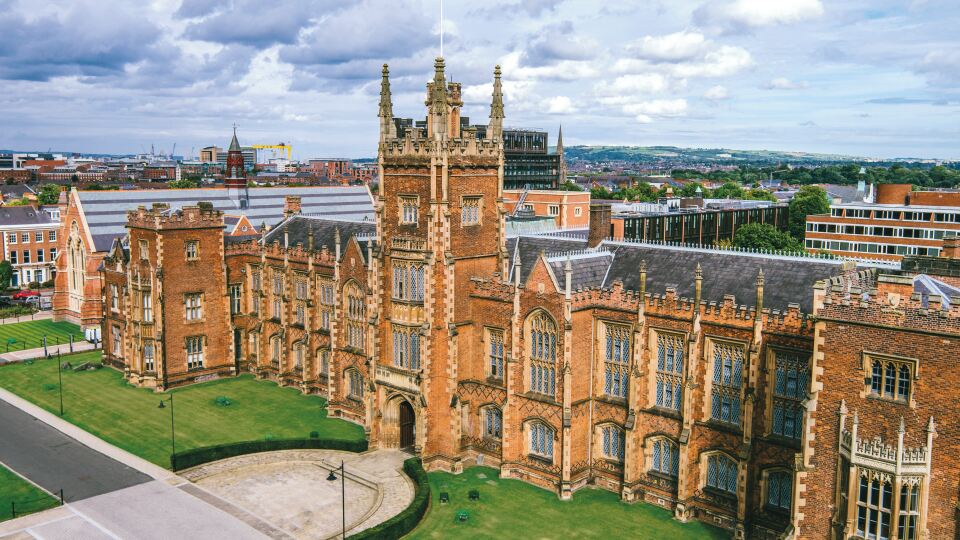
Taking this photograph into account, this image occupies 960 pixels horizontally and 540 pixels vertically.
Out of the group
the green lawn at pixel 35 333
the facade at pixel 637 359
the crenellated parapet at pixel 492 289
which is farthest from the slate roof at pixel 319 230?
the green lawn at pixel 35 333

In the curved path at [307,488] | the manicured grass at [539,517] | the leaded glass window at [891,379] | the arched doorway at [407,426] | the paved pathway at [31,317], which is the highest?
the leaded glass window at [891,379]

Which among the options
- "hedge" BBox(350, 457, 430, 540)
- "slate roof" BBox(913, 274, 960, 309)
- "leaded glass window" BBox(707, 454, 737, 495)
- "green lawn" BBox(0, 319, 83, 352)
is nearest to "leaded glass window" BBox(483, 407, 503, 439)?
"hedge" BBox(350, 457, 430, 540)

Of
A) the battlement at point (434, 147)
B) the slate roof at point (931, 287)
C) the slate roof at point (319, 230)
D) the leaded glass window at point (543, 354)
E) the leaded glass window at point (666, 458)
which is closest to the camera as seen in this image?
the slate roof at point (931, 287)

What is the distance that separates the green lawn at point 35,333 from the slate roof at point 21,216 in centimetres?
3350

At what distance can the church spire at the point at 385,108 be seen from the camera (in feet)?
180

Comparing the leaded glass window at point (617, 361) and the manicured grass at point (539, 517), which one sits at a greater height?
the leaded glass window at point (617, 361)

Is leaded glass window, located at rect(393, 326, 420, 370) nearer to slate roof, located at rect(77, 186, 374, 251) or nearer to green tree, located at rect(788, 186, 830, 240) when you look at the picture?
slate roof, located at rect(77, 186, 374, 251)

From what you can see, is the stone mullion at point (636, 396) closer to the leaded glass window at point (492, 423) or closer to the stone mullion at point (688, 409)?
the stone mullion at point (688, 409)

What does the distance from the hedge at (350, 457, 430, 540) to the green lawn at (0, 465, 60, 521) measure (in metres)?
20.6

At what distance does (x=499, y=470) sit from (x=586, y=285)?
14090 mm

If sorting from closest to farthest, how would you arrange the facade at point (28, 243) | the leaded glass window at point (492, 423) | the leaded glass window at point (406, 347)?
the leaded glass window at point (492, 423) → the leaded glass window at point (406, 347) → the facade at point (28, 243)

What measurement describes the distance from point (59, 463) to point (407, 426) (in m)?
24.3

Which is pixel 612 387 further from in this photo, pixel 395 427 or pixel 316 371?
pixel 316 371

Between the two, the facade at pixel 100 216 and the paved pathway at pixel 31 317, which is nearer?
the facade at pixel 100 216
